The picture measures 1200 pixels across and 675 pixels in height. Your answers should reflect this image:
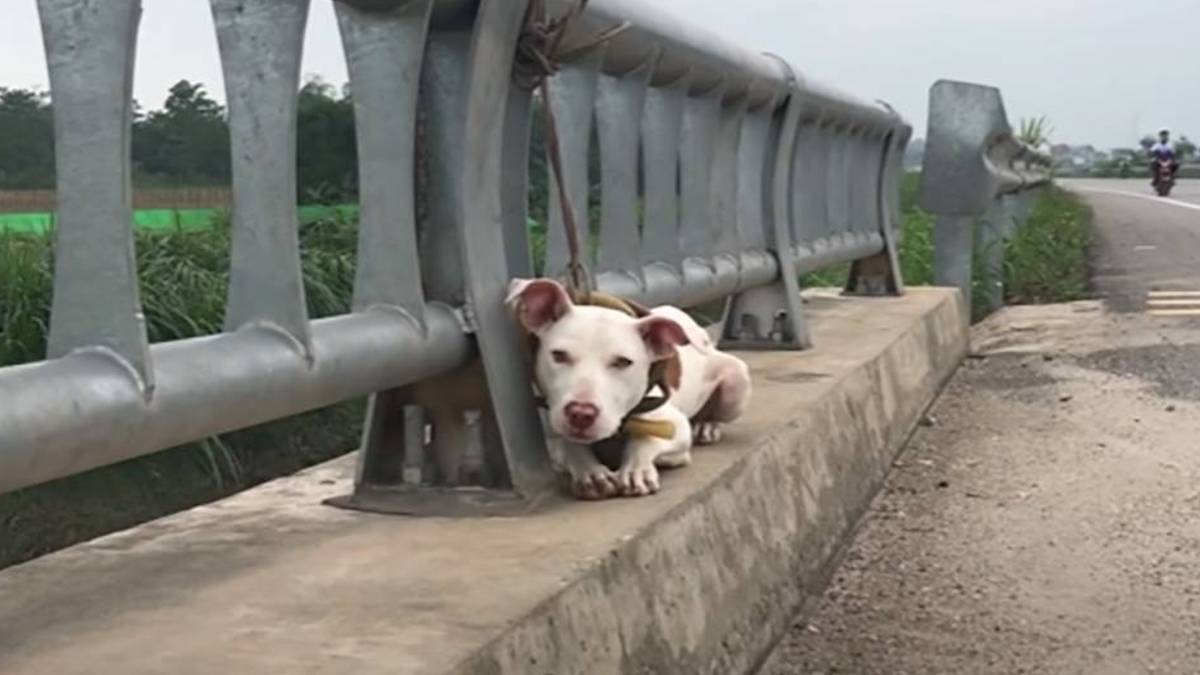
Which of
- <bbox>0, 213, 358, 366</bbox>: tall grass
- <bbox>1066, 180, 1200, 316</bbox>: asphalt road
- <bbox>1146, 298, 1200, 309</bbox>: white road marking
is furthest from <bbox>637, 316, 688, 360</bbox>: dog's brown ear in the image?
<bbox>1146, 298, 1200, 309</bbox>: white road marking

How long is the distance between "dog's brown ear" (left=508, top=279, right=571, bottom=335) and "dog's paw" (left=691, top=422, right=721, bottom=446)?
683mm

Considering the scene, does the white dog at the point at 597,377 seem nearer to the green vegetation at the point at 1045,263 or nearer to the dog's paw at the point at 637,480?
the dog's paw at the point at 637,480

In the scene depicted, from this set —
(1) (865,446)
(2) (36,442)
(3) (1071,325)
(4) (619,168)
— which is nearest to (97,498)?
(4) (619,168)

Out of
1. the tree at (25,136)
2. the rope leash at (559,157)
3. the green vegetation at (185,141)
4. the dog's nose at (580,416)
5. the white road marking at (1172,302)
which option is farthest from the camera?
the white road marking at (1172,302)

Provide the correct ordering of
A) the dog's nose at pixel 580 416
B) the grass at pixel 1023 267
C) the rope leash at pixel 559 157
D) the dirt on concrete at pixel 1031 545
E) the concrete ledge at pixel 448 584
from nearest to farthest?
the concrete ledge at pixel 448 584 → the dog's nose at pixel 580 416 → the rope leash at pixel 559 157 → the dirt on concrete at pixel 1031 545 → the grass at pixel 1023 267

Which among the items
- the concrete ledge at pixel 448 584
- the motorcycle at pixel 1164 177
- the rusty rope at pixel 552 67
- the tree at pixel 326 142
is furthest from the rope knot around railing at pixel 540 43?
the motorcycle at pixel 1164 177

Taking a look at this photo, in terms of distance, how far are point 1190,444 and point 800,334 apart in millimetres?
1212

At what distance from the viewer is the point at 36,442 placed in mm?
2189

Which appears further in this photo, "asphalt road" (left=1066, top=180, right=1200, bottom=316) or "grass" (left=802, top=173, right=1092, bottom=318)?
"asphalt road" (left=1066, top=180, right=1200, bottom=316)

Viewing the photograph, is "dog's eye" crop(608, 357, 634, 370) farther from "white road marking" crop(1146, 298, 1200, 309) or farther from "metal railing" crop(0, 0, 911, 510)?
"white road marking" crop(1146, 298, 1200, 309)

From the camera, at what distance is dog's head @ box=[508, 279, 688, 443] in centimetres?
337

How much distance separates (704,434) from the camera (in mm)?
4109

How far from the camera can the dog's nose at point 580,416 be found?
3352 millimetres

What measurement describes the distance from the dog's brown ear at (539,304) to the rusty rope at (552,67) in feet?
0.51
